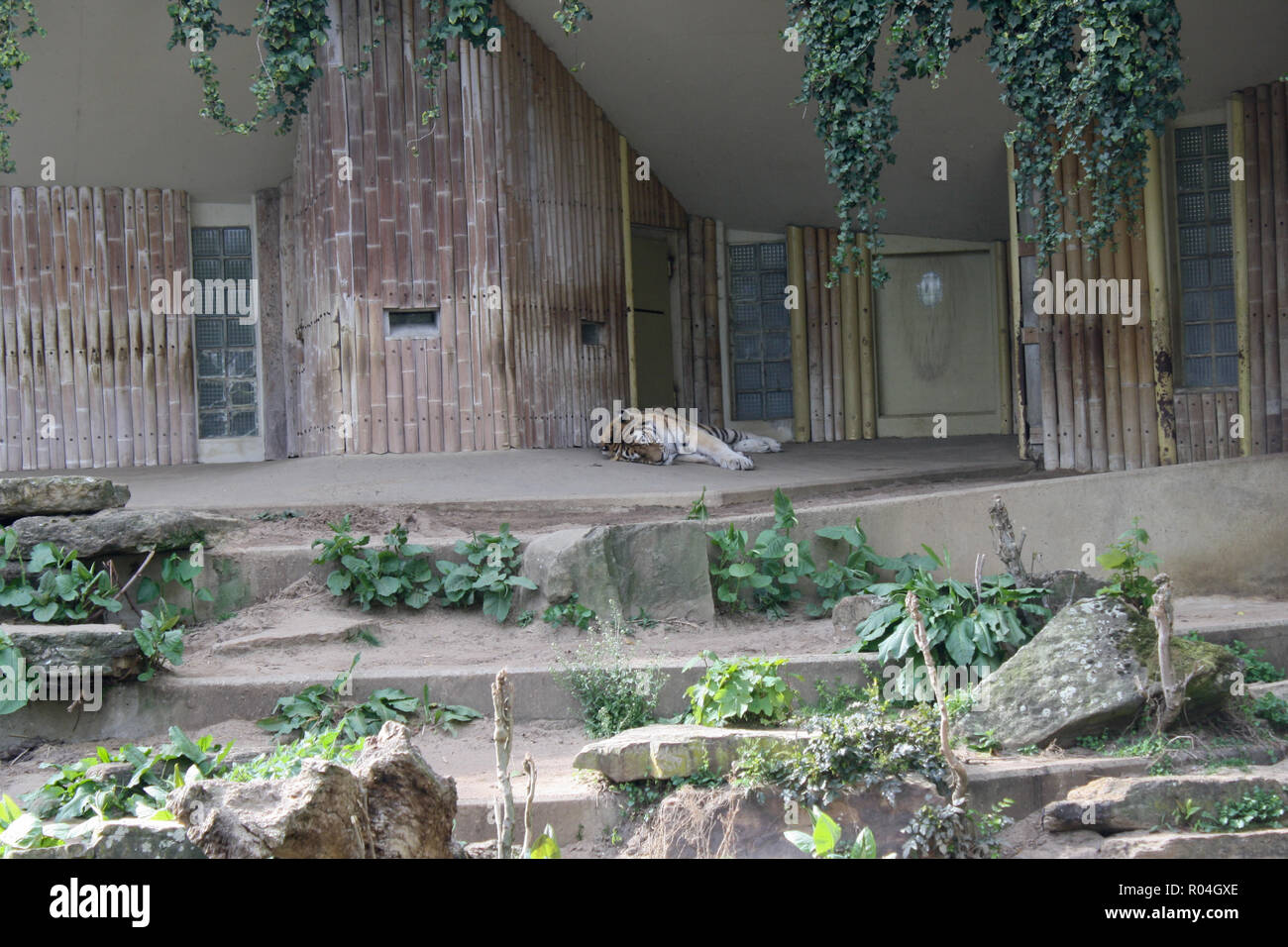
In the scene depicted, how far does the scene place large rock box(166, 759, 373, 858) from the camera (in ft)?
10.2

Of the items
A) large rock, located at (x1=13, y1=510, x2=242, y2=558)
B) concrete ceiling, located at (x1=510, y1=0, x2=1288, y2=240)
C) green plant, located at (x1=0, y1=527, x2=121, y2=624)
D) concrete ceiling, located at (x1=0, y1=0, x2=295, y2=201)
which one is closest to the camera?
green plant, located at (x1=0, y1=527, x2=121, y2=624)

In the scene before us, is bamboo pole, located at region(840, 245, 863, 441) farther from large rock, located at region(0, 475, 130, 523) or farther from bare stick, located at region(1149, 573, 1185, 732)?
large rock, located at region(0, 475, 130, 523)

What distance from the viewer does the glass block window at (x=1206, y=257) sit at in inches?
361

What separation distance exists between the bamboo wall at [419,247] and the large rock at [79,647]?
4.04 m

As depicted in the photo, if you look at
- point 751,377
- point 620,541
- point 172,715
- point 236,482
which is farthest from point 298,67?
point 751,377

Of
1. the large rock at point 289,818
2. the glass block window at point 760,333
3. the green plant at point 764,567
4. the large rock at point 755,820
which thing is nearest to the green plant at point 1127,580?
the large rock at point 755,820

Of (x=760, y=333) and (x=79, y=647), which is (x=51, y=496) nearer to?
(x=79, y=647)

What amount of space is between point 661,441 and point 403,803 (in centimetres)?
706

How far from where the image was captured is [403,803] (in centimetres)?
358

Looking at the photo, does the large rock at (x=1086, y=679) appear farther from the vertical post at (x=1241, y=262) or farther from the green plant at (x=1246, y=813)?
the vertical post at (x=1241, y=262)

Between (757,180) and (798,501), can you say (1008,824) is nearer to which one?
(798,501)

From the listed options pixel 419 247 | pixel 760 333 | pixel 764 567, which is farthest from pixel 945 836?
pixel 760 333

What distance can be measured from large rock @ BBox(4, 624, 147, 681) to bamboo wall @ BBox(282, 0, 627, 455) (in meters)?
4.04

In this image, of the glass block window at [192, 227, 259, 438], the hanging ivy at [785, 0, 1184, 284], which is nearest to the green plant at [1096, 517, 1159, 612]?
the hanging ivy at [785, 0, 1184, 284]
